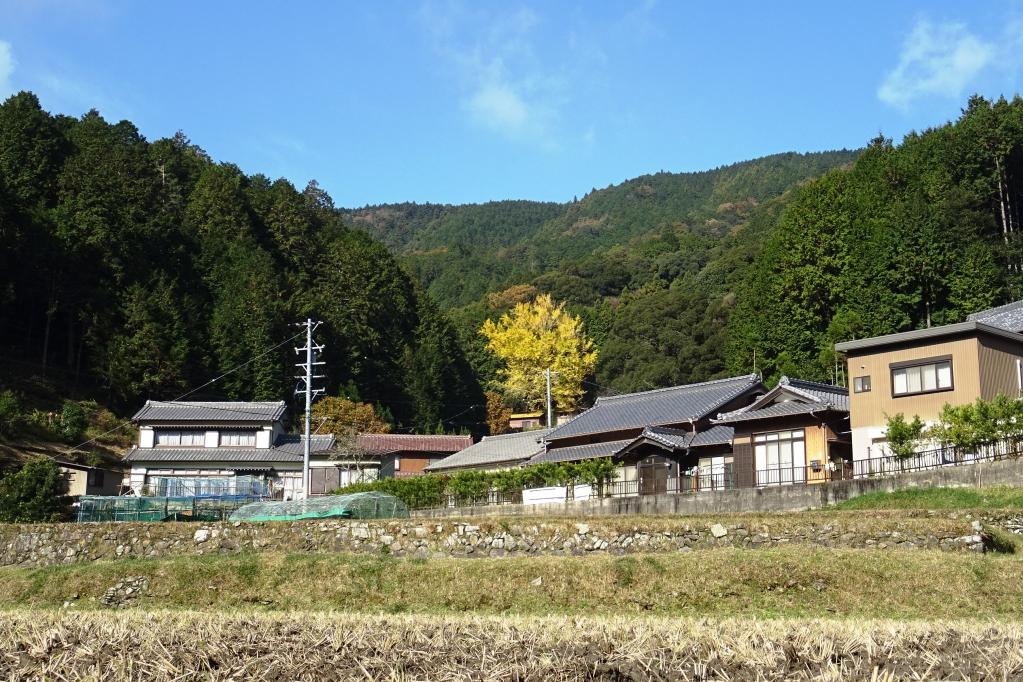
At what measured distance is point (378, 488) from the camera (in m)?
40.8

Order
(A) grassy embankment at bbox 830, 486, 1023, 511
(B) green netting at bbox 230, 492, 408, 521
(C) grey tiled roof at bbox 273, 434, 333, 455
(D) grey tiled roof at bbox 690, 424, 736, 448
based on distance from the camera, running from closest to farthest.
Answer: (A) grassy embankment at bbox 830, 486, 1023, 511, (B) green netting at bbox 230, 492, 408, 521, (D) grey tiled roof at bbox 690, 424, 736, 448, (C) grey tiled roof at bbox 273, 434, 333, 455

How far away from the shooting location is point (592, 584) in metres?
17.1

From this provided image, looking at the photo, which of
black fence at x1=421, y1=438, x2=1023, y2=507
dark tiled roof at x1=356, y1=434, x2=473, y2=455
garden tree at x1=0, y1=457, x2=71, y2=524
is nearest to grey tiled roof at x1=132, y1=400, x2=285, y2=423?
dark tiled roof at x1=356, y1=434, x2=473, y2=455

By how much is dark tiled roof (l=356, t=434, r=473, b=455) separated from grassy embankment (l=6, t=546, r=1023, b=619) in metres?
36.0

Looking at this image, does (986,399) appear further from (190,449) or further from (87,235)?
(87,235)

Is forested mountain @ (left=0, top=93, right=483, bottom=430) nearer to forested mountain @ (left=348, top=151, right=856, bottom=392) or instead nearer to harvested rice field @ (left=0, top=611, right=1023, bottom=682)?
forested mountain @ (left=348, top=151, right=856, bottom=392)

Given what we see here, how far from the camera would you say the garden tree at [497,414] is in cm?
8150

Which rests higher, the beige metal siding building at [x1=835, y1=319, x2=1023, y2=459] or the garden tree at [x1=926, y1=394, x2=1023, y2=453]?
the beige metal siding building at [x1=835, y1=319, x2=1023, y2=459]

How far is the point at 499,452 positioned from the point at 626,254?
223 feet

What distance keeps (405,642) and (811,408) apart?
27164 millimetres

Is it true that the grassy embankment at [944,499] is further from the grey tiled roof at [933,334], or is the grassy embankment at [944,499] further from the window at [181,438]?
the window at [181,438]

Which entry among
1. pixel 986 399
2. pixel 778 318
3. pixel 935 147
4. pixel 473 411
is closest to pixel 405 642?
pixel 986 399

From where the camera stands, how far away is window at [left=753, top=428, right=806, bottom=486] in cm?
3328

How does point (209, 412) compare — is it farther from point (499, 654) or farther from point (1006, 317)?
point (499, 654)
